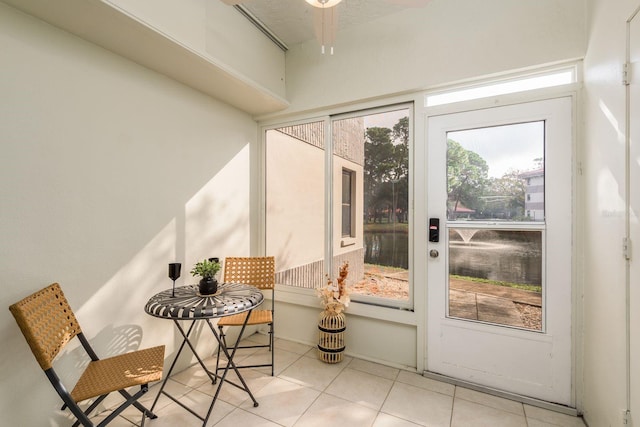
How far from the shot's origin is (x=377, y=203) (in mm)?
2893

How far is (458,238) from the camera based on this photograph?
249cm

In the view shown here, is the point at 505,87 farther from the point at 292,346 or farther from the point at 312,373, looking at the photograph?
the point at 292,346

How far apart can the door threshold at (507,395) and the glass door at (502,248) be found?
0.04m

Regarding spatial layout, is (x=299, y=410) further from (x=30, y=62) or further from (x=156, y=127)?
(x=30, y=62)

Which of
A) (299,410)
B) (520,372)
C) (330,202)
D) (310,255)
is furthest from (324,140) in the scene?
(520,372)

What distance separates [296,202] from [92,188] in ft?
6.25

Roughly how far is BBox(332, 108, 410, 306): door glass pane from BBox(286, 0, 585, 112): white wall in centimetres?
32

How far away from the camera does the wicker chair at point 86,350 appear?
1.38m

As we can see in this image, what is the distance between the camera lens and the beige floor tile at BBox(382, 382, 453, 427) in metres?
2.04

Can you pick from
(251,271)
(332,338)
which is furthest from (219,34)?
(332,338)

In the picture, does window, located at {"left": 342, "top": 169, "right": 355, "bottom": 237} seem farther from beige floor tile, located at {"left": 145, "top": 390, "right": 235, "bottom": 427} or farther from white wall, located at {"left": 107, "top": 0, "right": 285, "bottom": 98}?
beige floor tile, located at {"left": 145, "top": 390, "right": 235, "bottom": 427}

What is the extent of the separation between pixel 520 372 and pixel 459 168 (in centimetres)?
168

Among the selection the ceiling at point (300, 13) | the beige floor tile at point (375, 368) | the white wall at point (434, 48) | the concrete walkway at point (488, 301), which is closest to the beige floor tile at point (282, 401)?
the beige floor tile at point (375, 368)

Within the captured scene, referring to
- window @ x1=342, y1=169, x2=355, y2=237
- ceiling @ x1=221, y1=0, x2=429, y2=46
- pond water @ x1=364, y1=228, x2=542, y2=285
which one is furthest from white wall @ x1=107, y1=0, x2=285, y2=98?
pond water @ x1=364, y1=228, x2=542, y2=285
